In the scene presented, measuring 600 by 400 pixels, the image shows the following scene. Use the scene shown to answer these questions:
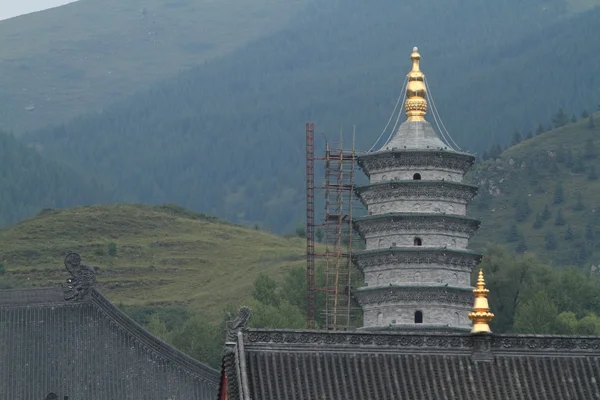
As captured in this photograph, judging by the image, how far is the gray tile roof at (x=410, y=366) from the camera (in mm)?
42562

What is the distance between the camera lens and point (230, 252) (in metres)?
175

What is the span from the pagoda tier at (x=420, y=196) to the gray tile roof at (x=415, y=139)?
172 centimetres

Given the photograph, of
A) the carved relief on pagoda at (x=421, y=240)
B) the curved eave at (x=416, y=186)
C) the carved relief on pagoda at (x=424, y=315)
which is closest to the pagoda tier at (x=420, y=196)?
the curved eave at (x=416, y=186)

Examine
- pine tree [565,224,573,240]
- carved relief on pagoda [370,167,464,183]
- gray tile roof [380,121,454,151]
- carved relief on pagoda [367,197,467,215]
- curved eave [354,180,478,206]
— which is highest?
pine tree [565,224,573,240]

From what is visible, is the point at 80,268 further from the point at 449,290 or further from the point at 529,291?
the point at 529,291

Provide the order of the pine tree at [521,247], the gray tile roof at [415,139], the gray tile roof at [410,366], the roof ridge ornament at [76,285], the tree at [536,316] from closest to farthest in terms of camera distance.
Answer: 1. the gray tile roof at [410,366]
2. the roof ridge ornament at [76,285]
3. the gray tile roof at [415,139]
4. the tree at [536,316]
5. the pine tree at [521,247]

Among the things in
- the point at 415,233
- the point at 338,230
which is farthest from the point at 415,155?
the point at 338,230

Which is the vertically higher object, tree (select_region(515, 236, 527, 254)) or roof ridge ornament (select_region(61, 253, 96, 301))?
tree (select_region(515, 236, 527, 254))

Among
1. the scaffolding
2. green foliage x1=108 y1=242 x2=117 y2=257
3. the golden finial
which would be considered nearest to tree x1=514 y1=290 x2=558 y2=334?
the scaffolding

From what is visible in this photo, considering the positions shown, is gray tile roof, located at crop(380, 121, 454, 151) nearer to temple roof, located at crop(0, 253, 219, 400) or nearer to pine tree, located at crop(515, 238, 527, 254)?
temple roof, located at crop(0, 253, 219, 400)

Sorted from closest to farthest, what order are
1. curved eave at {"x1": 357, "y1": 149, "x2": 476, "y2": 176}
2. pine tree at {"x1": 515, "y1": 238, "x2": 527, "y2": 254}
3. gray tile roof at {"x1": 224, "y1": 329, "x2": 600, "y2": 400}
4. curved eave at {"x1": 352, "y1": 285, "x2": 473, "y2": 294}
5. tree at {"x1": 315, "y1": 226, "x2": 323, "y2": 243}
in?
gray tile roof at {"x1": 224, "y1": 329, "x2": 600, "y2": 400}
curved eave at {"x1": 352, "y1": 285, "x2": 473, "y2": 294}
curved eave at {"x1": 357, "y1": 149, "x2": 476, "y2": 176}
tree at {"x1": 315, "y1": 226, "x2": 323, "y2": 243}
pine tree at {"x1": 515, "y1": 238, "x2": 527, "y2": 254}

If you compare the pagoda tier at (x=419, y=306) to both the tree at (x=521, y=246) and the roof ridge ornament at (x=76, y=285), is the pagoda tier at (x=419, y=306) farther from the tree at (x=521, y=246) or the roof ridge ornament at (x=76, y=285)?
the tree at (x=521, y=246)

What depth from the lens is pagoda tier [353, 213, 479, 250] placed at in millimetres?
82438

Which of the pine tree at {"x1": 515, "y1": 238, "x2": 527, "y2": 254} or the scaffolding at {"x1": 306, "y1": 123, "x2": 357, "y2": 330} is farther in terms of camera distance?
the pine tree at {"x1": 515, "y1": 238, "x2": 527, "y2": 254}
